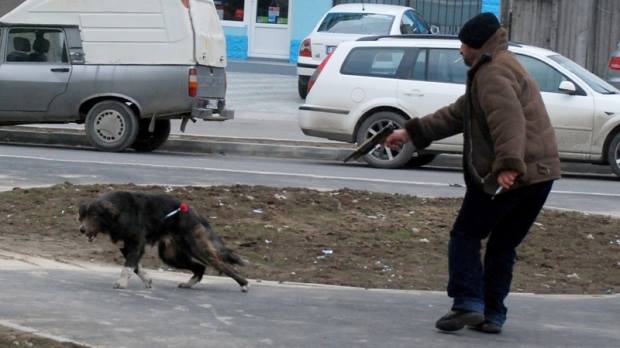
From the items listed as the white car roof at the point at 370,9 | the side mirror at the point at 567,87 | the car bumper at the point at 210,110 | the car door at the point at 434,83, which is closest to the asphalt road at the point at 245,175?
the car bumper at the point at 210,110

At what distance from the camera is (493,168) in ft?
21.5

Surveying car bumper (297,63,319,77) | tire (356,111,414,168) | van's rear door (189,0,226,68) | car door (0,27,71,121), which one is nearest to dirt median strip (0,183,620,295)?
tire (356,111,414,168)

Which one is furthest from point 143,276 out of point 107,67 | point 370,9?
point 370,9

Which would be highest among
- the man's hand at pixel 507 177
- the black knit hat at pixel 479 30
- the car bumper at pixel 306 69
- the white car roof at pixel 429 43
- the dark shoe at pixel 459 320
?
the black knit hat at pixel 479 30

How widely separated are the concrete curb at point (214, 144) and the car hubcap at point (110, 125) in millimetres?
953

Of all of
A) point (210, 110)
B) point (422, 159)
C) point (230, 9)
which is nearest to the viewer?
point (422, 159)

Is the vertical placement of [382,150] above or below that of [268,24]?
below

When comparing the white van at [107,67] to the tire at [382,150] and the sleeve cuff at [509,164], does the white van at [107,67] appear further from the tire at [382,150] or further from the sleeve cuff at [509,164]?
the sleeve cuff at [509,164]

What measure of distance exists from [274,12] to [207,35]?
13.3m

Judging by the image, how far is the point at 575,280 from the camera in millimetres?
9172

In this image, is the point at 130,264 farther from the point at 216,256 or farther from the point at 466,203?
the point at 466,203

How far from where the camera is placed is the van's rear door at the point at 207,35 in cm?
1783

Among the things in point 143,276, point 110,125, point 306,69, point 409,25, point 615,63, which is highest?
point 409,25

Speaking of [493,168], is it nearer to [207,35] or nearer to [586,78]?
[586,78]
